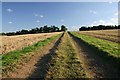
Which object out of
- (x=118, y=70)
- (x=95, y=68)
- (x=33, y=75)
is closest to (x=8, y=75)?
(x=33, y=75)

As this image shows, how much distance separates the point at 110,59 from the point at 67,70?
450 centimetres

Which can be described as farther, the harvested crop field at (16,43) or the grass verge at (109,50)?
the harvested crop field at (16,43)

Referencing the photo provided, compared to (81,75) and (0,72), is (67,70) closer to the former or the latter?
(81,75)

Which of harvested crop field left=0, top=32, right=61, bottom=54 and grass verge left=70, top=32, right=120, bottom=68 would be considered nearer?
grass verge left=70, top=32, right=120, bottom=68

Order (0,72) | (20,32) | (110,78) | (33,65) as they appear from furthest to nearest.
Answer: (20,32)
(33,65)
(0,72)
(110,78)

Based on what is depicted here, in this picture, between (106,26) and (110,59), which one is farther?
(106,26)

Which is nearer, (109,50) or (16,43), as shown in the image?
(109,50)

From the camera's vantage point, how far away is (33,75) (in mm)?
12477

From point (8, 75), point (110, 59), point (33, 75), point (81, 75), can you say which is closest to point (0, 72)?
point (8, 75)

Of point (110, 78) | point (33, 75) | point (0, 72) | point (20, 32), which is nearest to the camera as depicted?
point (110, 78)

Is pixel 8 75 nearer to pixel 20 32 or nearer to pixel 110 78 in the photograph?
pixel 110 78

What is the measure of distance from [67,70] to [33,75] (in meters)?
2.01

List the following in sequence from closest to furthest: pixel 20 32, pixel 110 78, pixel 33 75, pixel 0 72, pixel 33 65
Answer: pixel 110 78 → pixel 33 75 → pixel 0 72 → pixel 33 65 → pixel 20 32

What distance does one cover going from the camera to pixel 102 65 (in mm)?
13945
